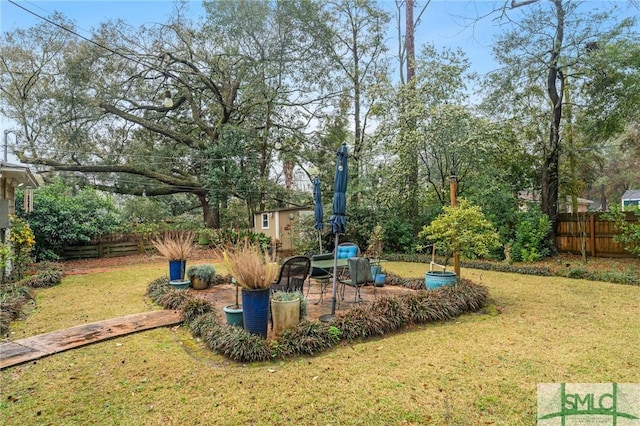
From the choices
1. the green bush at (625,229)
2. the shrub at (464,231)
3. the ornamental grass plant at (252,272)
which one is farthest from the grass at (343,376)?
the green bush at (625,229)

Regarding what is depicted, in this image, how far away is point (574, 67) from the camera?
10.9 metres

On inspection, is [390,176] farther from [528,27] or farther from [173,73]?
[173,73]

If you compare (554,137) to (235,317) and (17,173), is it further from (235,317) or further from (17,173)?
(17,173)

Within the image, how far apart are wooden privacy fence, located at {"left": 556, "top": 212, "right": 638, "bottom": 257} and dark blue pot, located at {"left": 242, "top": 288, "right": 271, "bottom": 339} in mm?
10296

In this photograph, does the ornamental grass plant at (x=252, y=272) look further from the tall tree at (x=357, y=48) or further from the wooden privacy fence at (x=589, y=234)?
the tall tree at (x=357, y=48)

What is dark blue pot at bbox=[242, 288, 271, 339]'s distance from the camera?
3.96 metres

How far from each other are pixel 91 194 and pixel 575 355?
1545 centimetres

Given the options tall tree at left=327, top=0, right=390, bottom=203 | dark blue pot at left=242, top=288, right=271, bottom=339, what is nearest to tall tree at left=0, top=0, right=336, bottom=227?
tall tree at left=327, top=0, right=390, bottom=203

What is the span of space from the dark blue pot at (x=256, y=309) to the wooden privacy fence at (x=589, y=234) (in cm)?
1030

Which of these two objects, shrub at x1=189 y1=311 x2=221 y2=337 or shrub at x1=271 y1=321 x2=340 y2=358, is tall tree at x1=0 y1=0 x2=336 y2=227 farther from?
shrub at x1=271 y1=321 x2=340 y2=358

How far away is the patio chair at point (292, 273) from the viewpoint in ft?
16.1

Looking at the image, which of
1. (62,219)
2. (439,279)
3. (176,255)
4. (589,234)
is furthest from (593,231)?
(62,219)

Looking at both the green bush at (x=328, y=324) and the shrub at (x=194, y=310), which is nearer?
the green bush at (x=328, y=324)

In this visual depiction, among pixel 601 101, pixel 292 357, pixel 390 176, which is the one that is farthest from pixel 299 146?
pixel 292 357
